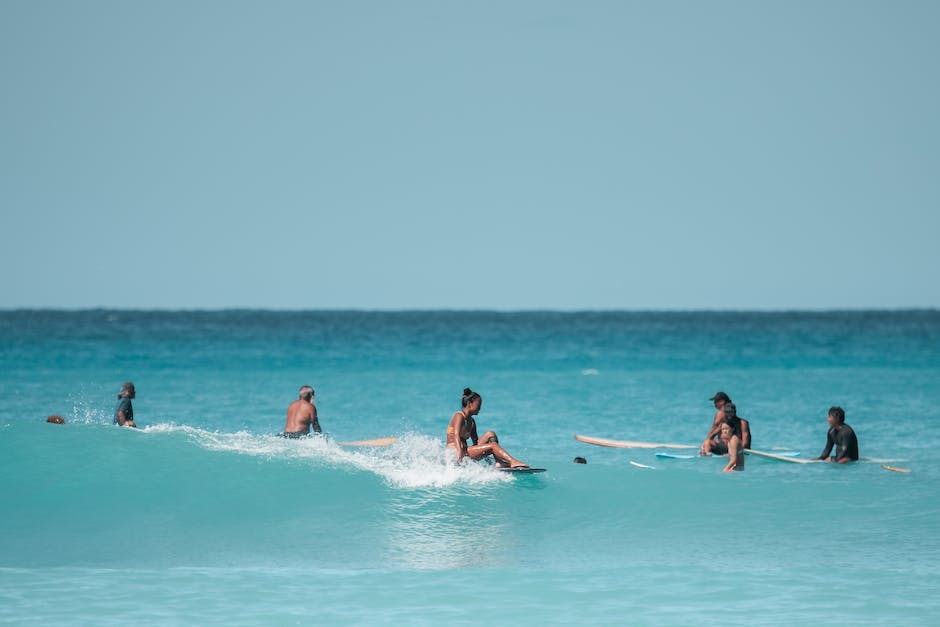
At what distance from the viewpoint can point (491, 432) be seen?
682 inches

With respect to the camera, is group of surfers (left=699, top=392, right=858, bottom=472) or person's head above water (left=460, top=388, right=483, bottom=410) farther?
group of surfers (left=699, top=392, right=858, bottom=472)

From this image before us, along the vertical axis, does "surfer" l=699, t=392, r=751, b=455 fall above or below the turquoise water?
above

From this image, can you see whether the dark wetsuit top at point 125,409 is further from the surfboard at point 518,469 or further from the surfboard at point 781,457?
the surfboard at point 781,457

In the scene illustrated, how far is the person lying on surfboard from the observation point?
53.1ft

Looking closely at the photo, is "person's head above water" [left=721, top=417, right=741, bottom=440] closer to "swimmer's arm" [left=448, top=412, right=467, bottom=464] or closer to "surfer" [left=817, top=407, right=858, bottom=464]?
"surfer" [left=817, top=407, right=858, bottom=464]

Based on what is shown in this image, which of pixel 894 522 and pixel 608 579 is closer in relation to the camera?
pixel 608 579

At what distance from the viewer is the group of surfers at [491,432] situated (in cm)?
1647

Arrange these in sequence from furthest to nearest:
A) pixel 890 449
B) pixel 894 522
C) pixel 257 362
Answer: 1. pixel 257 362
2. pixel 890 449
3. pixel 894 522

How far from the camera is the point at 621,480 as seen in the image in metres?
18.1

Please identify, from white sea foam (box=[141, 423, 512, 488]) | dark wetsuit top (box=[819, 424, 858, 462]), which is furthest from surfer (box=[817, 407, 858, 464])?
white sea foam (box=[141, 423, 512, 488])

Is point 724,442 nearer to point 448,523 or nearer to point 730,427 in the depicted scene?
point 730,427

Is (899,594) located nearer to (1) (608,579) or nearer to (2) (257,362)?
(1) (608,579)

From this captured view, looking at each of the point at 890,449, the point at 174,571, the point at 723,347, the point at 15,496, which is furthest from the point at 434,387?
the point at 723,347

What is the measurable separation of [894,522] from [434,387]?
2573cm
